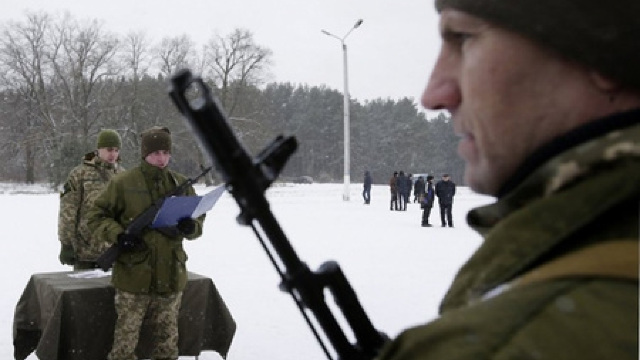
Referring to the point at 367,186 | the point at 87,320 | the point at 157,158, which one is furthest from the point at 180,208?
the point at 367,186

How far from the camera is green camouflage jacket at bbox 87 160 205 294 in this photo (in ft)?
13.6

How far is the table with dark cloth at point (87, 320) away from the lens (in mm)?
4332

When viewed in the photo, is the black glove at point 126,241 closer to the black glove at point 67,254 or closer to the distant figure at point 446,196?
the black glove at point 67,254

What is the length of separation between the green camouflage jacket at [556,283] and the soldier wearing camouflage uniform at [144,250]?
3644mm

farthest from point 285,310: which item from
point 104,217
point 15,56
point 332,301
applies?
point 15,56

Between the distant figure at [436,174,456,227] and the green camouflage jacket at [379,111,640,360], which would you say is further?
the distant figure at [436,174,456,227]

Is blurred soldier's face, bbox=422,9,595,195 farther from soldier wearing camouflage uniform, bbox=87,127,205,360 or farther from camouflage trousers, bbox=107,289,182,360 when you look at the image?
camouflage trousers, bbox=107,289,182,360

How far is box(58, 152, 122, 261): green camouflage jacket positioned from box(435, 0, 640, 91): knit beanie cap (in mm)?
4974

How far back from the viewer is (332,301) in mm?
1066

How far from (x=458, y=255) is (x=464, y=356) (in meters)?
10.2

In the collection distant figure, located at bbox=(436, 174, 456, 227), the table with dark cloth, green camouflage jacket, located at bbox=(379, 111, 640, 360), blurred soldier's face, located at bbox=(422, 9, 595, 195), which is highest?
blurred soldier's face, located at bbox=(422, 9, 595, 195)

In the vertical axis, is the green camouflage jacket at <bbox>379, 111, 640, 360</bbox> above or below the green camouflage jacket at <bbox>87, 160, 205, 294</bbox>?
above

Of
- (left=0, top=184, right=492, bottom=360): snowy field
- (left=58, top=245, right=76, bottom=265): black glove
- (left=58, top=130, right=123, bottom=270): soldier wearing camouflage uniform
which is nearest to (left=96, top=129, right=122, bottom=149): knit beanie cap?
(left=58, top=130, right=123, bottom=270): soldier wearing camouflage uniform

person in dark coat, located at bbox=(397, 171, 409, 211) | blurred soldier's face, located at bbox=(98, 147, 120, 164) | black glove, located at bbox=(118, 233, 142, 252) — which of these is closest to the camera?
black glove, located at bbox=(118, 233, 142, 252)
